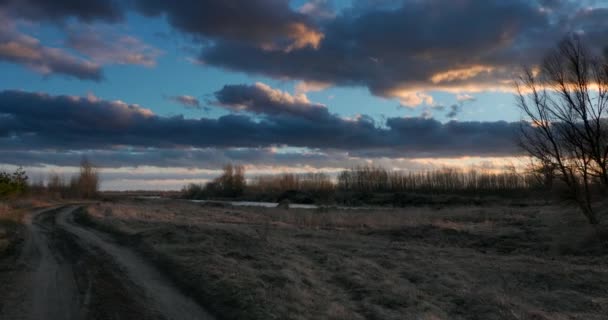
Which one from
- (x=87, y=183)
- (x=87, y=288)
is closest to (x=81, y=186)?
(x=87, y=183)

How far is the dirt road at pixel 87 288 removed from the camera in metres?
8.59

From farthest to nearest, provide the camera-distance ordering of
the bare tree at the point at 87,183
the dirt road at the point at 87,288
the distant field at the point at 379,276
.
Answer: the bare tree at the point at 87,183
the distant field at the point at 379,276
the dirt road at the point at 87,288

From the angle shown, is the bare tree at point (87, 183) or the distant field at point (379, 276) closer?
the distant field at point (379, 276)

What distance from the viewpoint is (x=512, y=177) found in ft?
246

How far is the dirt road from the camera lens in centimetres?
859

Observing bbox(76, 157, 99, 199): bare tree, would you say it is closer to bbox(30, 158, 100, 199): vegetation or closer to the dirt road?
bbox(30, 158, 100, 199): vegetation

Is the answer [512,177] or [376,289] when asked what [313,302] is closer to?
[376,289]

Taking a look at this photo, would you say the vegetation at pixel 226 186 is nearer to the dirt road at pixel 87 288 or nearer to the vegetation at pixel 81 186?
the vegetation at pixel 81 186

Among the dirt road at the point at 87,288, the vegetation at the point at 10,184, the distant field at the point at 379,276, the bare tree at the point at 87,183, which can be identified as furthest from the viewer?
the bare tree at the point at 87,183

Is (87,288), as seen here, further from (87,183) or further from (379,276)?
(87,183)

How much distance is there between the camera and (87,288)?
10422 mm

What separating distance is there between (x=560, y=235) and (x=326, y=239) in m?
10.3

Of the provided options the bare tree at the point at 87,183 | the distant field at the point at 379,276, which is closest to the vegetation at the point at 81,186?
the bare tree at the point at 87,183

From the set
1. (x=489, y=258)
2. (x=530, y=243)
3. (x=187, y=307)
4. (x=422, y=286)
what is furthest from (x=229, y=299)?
(x=530, y=243)
